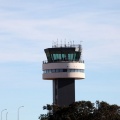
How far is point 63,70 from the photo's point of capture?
636ft

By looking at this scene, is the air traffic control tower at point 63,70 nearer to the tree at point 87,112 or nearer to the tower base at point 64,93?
the tower base at point 64,93

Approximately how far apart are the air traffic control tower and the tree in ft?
99.3

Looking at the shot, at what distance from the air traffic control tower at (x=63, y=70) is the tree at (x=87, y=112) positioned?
99.3ft

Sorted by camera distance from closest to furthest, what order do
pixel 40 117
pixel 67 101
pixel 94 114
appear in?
pixel 94 114 < pixel 40 117 < pixel 67 101

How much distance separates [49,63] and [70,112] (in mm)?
45269

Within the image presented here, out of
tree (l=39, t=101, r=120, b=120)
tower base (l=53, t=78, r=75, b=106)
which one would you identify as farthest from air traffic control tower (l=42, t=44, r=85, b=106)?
tree (l=39, t=101, r=120, b=120)

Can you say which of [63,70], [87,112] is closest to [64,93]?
[63,70]

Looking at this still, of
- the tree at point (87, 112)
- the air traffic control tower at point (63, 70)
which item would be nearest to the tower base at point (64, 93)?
the air traffic control tower at point (63, 70)

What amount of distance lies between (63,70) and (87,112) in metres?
44.2

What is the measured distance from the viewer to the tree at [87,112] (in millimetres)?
146625

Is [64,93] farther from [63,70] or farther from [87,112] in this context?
[87,112]

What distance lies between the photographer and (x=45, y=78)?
196m

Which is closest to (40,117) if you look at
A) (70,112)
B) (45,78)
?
(70,112)

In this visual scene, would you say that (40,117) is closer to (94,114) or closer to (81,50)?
(94,114)
